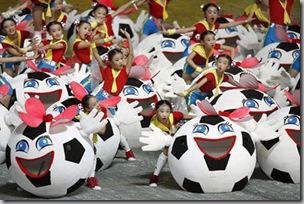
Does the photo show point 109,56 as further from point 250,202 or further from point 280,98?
point 250,202

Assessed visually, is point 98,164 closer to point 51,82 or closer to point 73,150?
point 73,150

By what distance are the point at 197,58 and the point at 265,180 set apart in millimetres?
2026

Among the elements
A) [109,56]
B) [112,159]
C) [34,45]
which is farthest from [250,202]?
[34,45]

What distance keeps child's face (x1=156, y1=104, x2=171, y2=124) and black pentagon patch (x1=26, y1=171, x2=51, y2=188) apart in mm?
1221

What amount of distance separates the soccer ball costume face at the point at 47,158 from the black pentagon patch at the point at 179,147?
2.13 ft

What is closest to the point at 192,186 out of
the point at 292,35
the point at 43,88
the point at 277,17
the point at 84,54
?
the point at 43,88

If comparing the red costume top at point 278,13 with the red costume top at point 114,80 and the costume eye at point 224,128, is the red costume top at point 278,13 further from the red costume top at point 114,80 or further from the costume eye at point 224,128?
the costume eye at point 224,128

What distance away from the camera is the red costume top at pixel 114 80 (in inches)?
337

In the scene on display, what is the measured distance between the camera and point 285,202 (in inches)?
283

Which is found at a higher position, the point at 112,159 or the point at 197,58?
the point at 197,58

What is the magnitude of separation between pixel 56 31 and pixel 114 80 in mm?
1241

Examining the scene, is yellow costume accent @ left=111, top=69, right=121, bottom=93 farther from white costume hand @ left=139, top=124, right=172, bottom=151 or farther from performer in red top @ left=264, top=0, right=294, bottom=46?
performer in red top @ left=264, top=0, right=294, bottom=46

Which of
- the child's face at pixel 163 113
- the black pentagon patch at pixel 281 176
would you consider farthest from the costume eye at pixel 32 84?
the black pentagon patch at pixel 281 176

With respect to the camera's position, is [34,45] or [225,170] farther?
[34,45]
